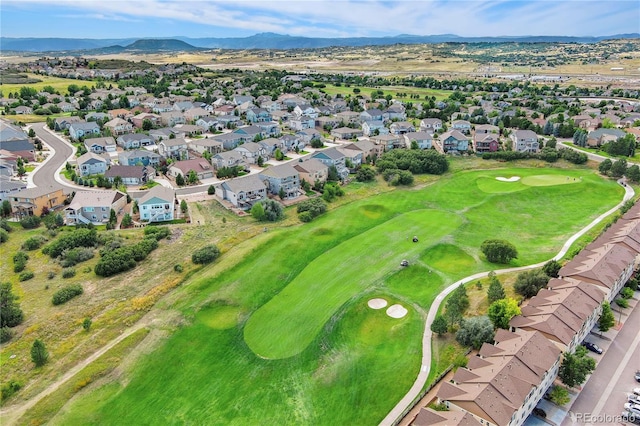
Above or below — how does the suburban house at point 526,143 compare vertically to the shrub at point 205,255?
above

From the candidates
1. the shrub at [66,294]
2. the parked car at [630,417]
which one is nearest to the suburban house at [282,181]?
the shrub at [66,294]

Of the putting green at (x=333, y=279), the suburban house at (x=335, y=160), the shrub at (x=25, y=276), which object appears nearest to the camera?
the putting green at (x=333, y=279)

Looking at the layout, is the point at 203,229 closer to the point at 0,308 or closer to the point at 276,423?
the point at 0,308

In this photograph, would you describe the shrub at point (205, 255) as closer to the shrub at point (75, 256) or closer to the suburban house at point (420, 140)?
the shrub at point (75, 256)

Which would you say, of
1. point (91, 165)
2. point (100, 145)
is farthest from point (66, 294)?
point (100, 145)

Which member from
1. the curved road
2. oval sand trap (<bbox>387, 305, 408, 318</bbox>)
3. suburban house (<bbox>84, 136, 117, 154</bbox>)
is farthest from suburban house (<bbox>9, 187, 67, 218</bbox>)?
the curved road

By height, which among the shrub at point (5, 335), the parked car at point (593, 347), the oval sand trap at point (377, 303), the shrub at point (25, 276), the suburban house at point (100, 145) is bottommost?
the oval sand trap at point (377, 303)
